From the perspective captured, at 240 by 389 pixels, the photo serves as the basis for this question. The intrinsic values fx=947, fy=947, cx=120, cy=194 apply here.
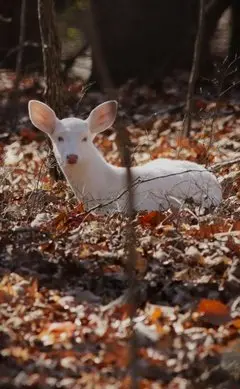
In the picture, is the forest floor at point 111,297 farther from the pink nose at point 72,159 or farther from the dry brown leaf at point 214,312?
→ the pink nose at point 72,159

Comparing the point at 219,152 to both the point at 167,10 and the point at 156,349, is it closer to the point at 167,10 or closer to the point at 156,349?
the point at 156,349

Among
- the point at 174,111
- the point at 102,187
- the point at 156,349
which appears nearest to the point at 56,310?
the point at 156,349

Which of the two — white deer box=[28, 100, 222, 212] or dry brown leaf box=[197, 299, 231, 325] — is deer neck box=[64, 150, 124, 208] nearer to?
white deer box=[28, 100, 222, 212]

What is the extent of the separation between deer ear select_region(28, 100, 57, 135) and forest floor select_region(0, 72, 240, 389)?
0.56 metres

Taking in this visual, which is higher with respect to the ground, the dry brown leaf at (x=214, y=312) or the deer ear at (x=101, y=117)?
the deer ear at (x=101, y=117)

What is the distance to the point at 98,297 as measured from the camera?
580 centimetres

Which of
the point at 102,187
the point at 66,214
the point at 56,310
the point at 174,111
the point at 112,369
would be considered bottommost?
the point at 112,369

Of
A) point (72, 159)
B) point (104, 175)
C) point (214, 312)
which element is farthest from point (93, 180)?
point (214, 312)

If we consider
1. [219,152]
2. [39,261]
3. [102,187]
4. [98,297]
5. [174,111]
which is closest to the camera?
[98,297]

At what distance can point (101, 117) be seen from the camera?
Answer: 8445 mm

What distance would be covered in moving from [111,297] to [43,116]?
2955mm

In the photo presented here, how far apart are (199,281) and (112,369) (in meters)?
1.11

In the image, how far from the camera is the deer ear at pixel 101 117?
8.37 m

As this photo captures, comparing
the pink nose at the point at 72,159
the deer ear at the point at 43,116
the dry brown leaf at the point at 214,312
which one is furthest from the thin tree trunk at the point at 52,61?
the dry brown leaf at the point at 214,312
